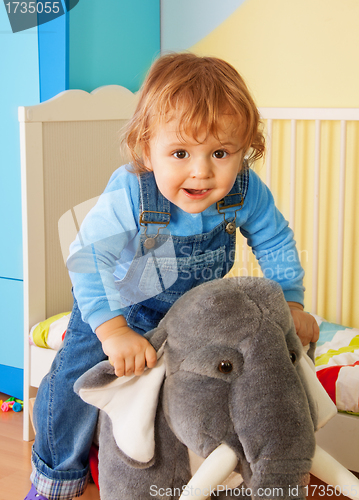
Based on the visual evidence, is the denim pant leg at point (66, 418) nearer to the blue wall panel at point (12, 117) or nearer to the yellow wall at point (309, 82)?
the blue wall panel at point (12, 117)

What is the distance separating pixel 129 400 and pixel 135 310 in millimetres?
175

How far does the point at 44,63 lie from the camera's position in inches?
49.9

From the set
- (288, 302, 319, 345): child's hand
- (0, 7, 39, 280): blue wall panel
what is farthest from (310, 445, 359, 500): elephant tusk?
(0, 7, 39, 280): blue wall panel

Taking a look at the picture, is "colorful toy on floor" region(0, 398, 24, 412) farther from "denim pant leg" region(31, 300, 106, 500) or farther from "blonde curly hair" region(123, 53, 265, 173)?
"blonde curly hair" region(123, 53, 265, 173)

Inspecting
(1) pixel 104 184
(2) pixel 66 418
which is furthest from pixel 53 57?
(2) pixel 66 418

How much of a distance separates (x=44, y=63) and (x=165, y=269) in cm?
80

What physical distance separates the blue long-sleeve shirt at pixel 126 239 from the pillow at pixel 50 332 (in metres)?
0.43

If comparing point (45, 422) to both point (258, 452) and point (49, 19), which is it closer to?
point (258, 452)

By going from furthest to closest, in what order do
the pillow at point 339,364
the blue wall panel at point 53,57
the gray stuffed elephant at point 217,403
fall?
the blue wall panel at point 53,57 < the pillow at point 339,364 < the gray stuffed elephant at point 217,403

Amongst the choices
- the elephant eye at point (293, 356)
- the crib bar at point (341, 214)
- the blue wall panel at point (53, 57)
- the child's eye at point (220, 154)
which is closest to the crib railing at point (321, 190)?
the crib bar at point (341, 214)

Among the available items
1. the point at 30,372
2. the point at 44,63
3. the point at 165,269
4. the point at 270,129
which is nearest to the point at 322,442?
the point at 165,269

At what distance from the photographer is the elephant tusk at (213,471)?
481 millimetres

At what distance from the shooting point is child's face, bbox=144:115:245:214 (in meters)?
0.63

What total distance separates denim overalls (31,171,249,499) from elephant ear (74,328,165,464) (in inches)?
6.5
